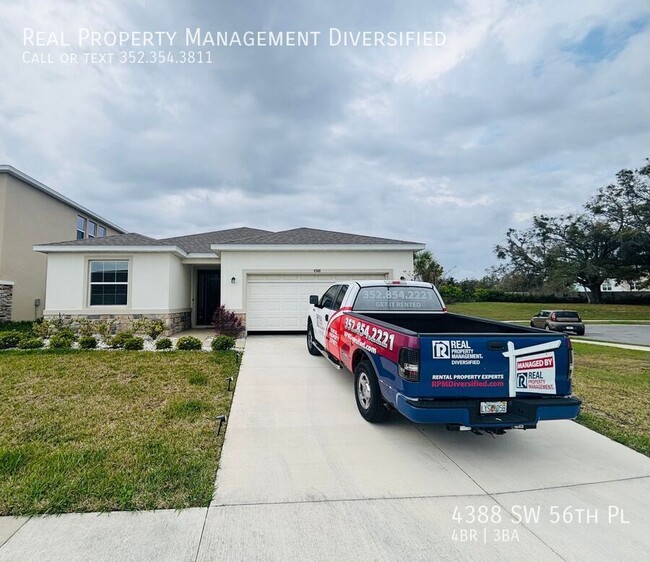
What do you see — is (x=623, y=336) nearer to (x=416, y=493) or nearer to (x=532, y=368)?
(x=532, y=368)

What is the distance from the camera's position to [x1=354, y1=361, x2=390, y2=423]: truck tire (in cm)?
423

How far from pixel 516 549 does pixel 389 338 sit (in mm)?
1926

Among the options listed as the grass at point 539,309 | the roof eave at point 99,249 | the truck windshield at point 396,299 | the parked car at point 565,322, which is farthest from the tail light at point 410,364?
the grass at point 539,309

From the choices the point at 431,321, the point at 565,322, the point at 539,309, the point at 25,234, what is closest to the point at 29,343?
the point at 25,234

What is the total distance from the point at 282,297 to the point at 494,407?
373 inches

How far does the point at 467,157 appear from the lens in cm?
1608

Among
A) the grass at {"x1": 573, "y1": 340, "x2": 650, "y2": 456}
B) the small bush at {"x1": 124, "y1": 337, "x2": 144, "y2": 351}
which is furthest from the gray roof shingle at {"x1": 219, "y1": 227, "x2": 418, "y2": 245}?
the grass at {"x1": 573, "y1": 340, "x2": 650, "y2": 456}

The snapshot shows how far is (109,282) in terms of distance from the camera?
11984 mm

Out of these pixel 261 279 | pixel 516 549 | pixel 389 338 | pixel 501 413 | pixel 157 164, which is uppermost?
pixel 157 164

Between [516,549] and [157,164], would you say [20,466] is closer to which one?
[516,549]

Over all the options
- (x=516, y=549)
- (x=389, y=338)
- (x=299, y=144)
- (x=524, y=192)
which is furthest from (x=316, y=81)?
(x=524, y=192)

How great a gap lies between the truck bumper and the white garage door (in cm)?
891

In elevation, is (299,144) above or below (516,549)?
above

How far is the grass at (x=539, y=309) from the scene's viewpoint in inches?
1189
